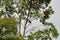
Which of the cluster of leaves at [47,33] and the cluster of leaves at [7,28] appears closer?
Answer: the cluster of leaves at [7,28]

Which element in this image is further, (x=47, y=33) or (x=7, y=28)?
(x=47, y=33)

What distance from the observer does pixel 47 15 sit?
88.8ft

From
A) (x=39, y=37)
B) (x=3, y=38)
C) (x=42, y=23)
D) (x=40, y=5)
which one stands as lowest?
(x=3, y=38)

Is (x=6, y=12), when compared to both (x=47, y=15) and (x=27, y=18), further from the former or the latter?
(x=47, y=15)

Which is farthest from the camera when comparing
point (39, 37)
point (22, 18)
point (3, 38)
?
point (22, 18)

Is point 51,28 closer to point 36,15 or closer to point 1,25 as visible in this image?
point 36,15

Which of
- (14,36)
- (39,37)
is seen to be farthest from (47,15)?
(14,36)

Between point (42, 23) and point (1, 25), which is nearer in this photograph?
point (1, 25)

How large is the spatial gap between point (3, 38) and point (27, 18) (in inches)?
296

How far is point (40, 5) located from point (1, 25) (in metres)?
7.49

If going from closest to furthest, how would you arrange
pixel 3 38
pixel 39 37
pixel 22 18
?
pixel 3 38, pixel 39 37, pixel 22 18

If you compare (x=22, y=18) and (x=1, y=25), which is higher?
(x=22, y=18)

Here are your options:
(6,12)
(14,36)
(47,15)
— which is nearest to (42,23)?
(47,15)

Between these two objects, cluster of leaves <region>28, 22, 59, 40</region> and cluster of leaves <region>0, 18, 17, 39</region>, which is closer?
cluster of leaves <region>0, 18, 17, 39</region>
